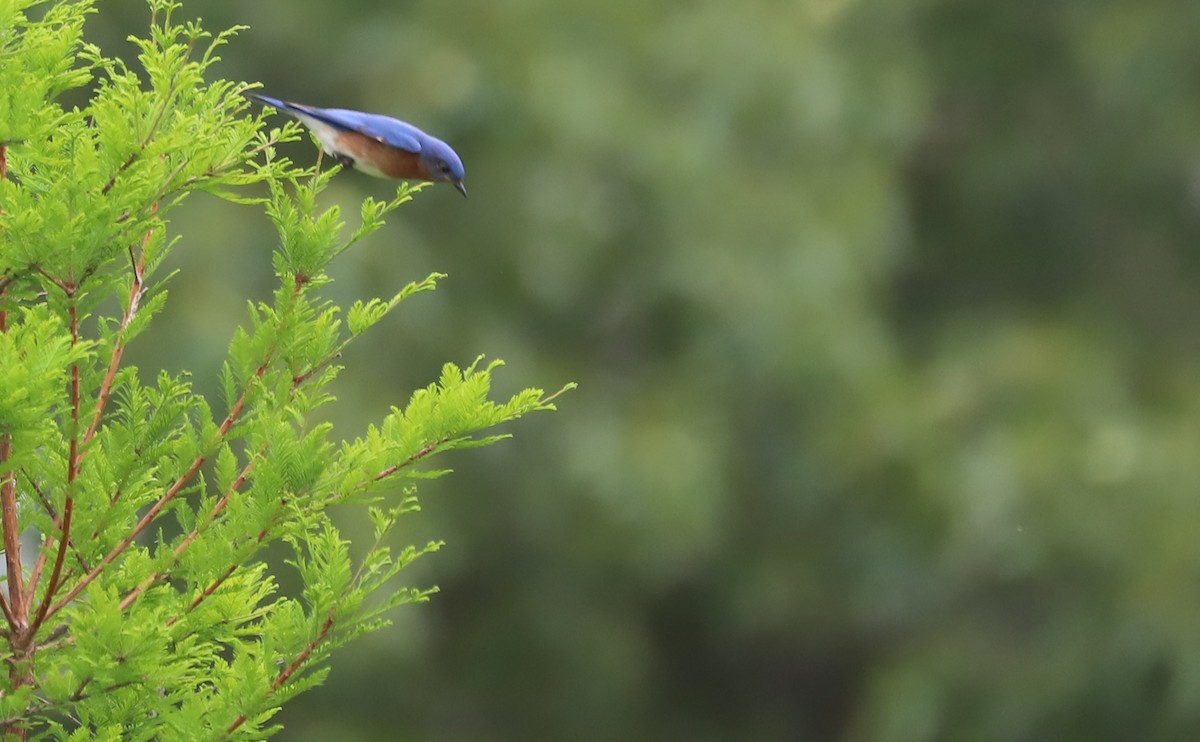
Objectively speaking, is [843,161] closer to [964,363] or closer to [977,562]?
[964,363]

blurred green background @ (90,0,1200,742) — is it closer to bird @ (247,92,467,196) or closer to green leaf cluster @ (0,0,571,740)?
bird @ (247,92,467,196)

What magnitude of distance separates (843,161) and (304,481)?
7.87 meters

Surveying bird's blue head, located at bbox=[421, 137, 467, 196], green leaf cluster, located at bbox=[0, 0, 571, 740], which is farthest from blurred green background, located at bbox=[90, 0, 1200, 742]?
green leaf cluster, located at bbox=[0, 0, 571, 740]

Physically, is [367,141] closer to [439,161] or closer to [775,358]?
[439,161]

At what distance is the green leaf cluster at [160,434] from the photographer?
2469 mm

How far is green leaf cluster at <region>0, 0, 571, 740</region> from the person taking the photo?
2469 millimetres

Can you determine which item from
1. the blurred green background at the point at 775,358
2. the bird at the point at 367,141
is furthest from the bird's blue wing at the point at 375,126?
the blurred green background at the point at 775,358

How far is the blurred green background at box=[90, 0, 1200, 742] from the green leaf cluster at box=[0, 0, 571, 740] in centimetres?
481

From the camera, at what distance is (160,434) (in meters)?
2.69

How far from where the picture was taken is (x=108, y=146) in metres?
2.48

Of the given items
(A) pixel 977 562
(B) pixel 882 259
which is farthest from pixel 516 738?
(B) pixel 882 259

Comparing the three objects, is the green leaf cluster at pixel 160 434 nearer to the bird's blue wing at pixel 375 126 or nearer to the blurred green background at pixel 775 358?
the bird's blue wing at pixel 375 126

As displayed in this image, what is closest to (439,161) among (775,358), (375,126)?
(375,126)

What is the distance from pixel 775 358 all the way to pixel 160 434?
6894 millimetres
